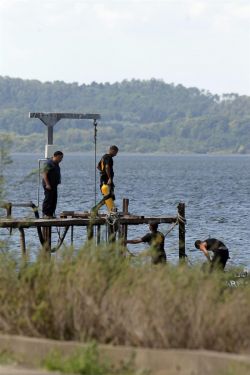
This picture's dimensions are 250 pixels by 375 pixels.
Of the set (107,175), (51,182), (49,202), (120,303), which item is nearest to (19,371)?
(120,303)

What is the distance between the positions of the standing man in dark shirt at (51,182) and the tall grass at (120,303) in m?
9.19

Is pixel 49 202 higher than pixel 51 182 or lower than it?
lower

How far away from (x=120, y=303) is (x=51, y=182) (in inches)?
433

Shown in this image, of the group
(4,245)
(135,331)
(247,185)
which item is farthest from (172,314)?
(247,185)

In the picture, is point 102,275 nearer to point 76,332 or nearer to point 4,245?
point 76,332

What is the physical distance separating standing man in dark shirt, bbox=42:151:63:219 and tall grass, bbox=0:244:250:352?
9.19 meters

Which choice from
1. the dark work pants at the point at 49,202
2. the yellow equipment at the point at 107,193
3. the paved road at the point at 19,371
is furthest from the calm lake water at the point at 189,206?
the paved road at the point at 19,371

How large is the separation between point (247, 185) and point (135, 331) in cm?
8916

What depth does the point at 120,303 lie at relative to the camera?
10.3m

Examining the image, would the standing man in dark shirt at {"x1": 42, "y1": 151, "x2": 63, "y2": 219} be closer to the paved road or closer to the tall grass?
the tall grass

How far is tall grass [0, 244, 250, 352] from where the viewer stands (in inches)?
392

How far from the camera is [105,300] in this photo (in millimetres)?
10406

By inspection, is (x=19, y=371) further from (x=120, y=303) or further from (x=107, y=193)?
(x=107, y=193)

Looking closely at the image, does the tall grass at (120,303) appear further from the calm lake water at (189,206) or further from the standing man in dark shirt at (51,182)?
the standing man in dark shirt at (51,182)
